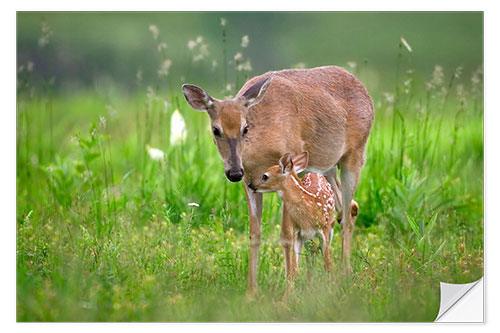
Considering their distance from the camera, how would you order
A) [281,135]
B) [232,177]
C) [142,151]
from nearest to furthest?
[232,177]
[281,135]
[142,151]

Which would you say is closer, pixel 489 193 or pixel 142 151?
pixel 489 193

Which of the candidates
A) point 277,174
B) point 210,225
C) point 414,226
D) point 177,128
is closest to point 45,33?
point 177,128

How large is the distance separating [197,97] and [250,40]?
2415 mm

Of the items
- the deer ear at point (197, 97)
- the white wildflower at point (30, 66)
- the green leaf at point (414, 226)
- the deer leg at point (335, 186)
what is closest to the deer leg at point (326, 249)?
the green leaf at point (414, 226)

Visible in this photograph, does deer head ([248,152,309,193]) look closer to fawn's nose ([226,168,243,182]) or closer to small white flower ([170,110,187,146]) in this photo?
fawn's nose ([226,168,243,182])

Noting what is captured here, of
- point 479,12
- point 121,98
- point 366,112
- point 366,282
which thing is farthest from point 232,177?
point 121,98

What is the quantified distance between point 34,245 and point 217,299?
1.57 metres

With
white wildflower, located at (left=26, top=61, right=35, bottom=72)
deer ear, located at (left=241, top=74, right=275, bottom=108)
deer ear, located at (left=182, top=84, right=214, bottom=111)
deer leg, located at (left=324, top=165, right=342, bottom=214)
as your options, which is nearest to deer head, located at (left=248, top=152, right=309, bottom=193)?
deer ear, located at (left=241, top=74, right=275, bottom=108)

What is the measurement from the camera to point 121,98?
10.3 metres

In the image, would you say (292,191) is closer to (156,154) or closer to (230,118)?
(230,118)

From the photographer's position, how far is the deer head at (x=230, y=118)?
6.37 meters

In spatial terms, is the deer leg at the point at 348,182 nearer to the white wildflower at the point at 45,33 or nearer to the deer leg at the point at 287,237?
the deer leg at the point at 287,237

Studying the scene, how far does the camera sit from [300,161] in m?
6.80
